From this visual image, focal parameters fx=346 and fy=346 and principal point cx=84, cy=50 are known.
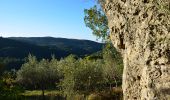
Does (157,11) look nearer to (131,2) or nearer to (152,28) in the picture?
(152,28)


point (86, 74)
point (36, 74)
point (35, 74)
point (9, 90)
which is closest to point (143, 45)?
point (9, 90)

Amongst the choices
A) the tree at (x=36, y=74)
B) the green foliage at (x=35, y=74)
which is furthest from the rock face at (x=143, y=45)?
the green foliage at (x=35, y=74)

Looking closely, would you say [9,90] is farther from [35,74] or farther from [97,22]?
[35,74]

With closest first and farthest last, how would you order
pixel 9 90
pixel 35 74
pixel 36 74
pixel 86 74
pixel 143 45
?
pixel 143 45 → pixel 9 90 → pixel 86 74 → pixel 35 74 → pixel 36 74

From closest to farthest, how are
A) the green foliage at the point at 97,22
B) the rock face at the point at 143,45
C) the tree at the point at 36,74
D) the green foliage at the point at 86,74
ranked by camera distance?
the rock face at the point at 143,45, the green foliage at the point at 97,22, the green foliage at the point at 86,74, the tree at the point at 36,74

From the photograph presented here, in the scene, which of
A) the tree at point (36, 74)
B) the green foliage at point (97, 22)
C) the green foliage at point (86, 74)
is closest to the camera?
the green foliage at point (97, 22)

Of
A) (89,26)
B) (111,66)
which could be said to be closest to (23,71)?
(111,66)

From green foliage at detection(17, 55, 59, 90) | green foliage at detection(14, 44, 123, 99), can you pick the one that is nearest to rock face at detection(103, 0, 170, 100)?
green foliage at detection(14, 44, 123, 99)

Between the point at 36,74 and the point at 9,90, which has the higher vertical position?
the point at 9,90

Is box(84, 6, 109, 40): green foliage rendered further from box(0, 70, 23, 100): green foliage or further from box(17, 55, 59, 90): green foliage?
box(17, 55, 59, 90): green foliage

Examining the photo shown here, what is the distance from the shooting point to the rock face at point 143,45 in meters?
11.2

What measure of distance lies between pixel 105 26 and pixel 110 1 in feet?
57.1

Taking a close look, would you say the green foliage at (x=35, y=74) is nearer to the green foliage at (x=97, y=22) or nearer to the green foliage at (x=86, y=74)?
the green foliage at (x=86, y=74)

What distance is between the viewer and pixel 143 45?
12.5 meters
